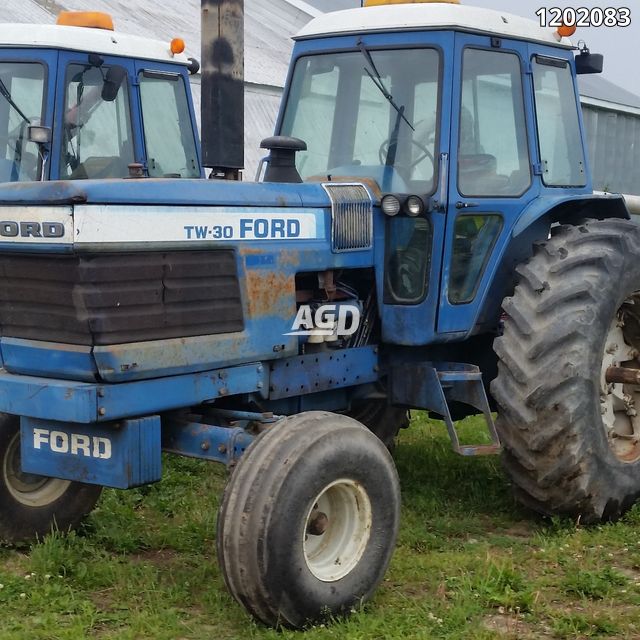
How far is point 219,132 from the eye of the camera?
6012 mm

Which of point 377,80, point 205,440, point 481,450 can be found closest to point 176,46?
point 377,80

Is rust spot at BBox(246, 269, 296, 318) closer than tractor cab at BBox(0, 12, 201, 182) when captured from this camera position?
Yes

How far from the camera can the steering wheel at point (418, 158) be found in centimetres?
513

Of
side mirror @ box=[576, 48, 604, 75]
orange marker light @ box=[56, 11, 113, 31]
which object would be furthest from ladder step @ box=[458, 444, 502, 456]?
orange marker light @ box=[56, 11, 113, 31]

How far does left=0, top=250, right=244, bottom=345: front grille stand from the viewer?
13.3 ft

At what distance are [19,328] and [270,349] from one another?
1.06 m

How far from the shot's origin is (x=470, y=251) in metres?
5.30

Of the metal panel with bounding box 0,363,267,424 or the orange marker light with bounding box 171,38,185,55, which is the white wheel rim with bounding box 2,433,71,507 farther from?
the orange marker light with bounding box 171,38,185,55

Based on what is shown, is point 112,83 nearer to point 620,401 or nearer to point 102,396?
point 102,396

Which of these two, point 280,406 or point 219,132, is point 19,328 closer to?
point 280,406

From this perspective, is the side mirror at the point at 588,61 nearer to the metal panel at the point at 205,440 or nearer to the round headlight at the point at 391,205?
the round headlight at the point at 391,205

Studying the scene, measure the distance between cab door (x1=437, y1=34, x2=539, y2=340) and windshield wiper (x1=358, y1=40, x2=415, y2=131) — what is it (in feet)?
0.87

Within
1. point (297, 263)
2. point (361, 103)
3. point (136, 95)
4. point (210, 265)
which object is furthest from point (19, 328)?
point (136, 95)

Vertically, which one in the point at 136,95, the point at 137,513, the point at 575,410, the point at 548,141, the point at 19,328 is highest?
the point at 136,95
